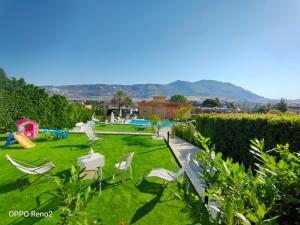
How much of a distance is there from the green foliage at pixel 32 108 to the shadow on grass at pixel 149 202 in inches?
521

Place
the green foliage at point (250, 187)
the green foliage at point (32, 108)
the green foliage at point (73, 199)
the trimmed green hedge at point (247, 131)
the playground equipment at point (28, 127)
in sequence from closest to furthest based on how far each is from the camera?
1. the green foliage at point (250, 187)
2. the green foliage at point (73, 199)
3. the trimmed green hedge at point (247, 131)
4. the playground equipment at point (28, 127)
5. the green foliage at point (32, 108)

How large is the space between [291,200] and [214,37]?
17683 mm

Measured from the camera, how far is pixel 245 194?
3.73 ft

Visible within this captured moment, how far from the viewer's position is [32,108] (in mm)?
15133

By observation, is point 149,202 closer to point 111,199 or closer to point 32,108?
point 111,199

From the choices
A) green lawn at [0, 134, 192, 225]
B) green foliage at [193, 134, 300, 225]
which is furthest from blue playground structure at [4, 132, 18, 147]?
green foliage at [193, 134, 300, 225]

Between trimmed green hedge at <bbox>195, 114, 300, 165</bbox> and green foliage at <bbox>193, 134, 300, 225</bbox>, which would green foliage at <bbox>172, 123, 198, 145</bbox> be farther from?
green foliage at <bbox>193, 134, 300, 225</bbox>

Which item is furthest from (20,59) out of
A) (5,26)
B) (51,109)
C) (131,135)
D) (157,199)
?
(157,199)

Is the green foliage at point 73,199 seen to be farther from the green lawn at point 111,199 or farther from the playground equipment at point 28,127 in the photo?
the playground equipment at point 28,127

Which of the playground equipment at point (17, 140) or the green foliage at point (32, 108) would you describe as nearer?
the playground equipment at point (17, 140)

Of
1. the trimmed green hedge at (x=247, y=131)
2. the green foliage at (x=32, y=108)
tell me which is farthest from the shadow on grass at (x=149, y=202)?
the green foliage at (x=32, y=108)

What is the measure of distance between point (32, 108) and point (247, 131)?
15529 mm

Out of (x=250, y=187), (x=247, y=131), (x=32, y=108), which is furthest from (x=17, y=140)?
(x=250, y=187)

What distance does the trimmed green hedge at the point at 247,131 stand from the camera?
6.11 metres
